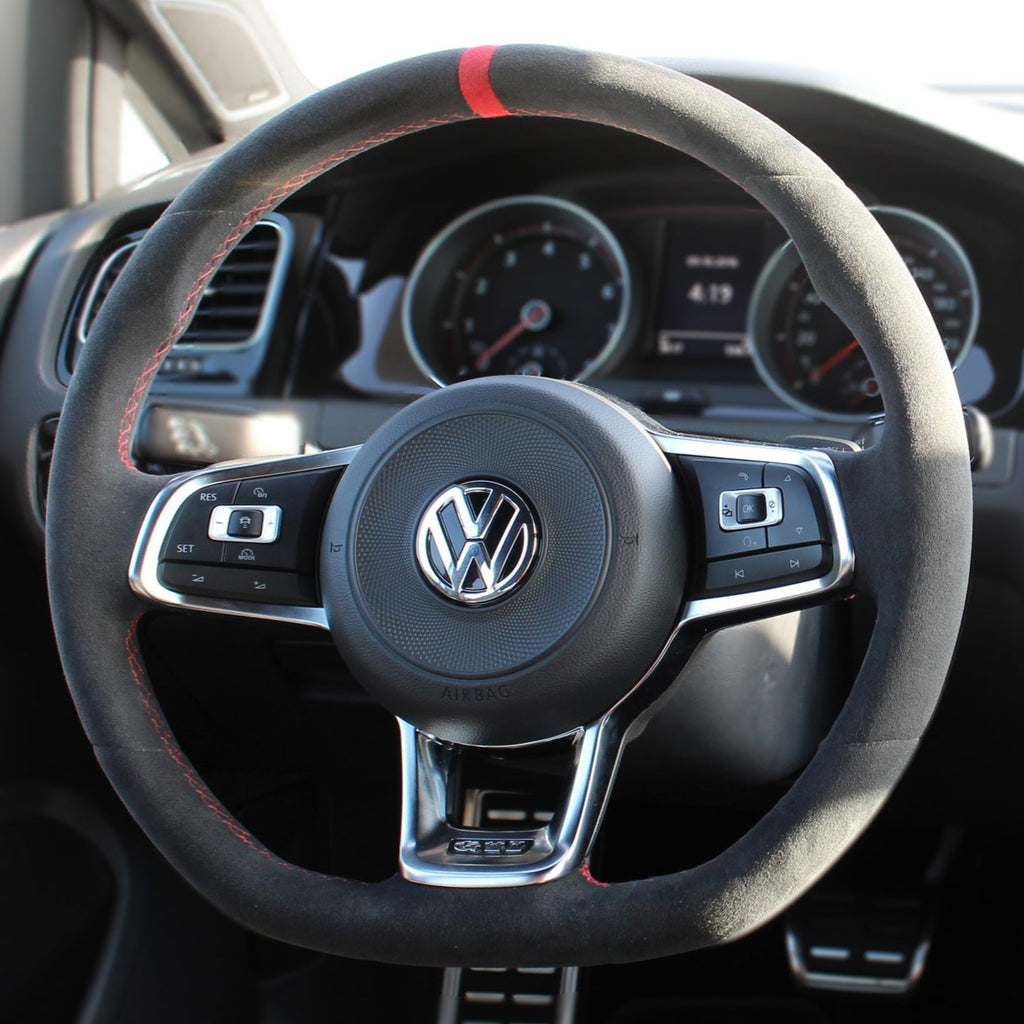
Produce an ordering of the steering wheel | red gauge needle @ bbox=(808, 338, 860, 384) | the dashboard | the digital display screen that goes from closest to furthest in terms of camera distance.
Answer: the steering wheel
the dashboard
red gauge needle @ bbox=(808, 338, 860, 384)
the digital display screen

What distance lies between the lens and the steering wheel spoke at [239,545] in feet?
3.07

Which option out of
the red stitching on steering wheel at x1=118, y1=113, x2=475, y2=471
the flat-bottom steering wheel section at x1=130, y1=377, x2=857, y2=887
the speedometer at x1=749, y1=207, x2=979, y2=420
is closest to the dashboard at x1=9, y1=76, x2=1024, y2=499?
the speedometer at x1=749, y1=207, x2=979, y2=420

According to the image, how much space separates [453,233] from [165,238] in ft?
3.19

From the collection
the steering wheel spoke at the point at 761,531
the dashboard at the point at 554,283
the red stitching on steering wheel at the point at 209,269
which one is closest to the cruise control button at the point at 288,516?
the red stitching on steering wheel at the point at 209,269

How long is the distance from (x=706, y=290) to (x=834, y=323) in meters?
0.24

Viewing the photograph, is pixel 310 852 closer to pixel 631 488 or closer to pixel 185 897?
pixel 185 897

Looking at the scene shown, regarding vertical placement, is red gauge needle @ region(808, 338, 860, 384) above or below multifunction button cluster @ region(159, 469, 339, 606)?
above

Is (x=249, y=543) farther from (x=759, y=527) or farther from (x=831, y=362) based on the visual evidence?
(x=831, y=362)

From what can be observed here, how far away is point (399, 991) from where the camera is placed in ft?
5.73

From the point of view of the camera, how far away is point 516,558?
85 cm

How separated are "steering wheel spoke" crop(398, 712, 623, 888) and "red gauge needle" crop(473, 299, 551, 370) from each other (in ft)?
3.38

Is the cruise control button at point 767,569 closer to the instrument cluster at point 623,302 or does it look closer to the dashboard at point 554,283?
the dashboard at point 554,283

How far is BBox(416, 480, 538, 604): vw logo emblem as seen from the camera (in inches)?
33.4

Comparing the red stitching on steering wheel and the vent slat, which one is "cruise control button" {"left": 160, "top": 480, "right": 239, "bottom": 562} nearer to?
the red stitching on steering wheel
